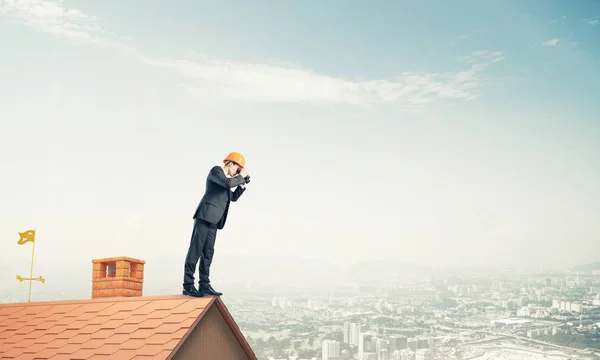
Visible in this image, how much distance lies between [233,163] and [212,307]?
89.3 inches

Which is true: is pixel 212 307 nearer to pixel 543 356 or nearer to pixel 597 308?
pixel 543 356

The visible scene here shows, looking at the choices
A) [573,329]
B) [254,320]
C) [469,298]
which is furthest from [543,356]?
[254,320]

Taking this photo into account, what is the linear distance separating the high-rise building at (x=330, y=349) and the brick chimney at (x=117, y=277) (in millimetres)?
21145

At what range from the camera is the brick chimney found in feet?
37.1

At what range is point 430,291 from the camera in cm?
4456

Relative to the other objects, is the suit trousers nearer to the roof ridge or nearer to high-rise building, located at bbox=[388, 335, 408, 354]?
the roof ridge

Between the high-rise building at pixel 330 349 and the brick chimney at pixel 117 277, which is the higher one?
the brick chimney at pixel 117 277

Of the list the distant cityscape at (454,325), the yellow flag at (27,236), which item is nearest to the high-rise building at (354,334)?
the distant cityscape at (454,325)

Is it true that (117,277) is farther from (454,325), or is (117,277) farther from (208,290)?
(454,325)

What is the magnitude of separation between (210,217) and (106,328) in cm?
223

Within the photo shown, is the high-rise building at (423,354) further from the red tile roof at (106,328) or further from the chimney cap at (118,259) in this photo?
the red tile roof at (106,328)

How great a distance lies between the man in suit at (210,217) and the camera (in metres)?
9.75

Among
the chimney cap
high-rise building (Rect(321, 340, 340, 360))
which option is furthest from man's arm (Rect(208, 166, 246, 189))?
high-rise building (Rect(321, 340, 340, 360))

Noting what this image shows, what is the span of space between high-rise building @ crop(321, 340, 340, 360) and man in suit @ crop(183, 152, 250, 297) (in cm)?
2272
